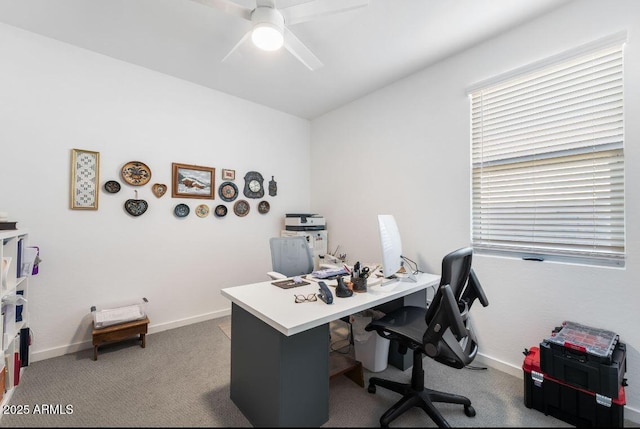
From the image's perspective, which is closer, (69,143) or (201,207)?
(69,143)

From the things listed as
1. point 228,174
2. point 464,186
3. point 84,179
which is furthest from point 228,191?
point 464,186

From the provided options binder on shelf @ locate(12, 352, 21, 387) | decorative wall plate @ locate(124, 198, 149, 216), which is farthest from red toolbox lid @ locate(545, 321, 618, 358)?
decorative wall plate @ locate(124, 198, 149, 216)

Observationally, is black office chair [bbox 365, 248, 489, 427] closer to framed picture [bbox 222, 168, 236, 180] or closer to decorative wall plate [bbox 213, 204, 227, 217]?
decorative wall plate [bbox 213, 204, 227, 217]

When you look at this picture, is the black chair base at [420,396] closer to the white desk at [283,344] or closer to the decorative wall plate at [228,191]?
the white desk at [283,344]

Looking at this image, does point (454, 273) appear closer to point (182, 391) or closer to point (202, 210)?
point (182, 391)

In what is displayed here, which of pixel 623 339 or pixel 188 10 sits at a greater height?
pixel 188 10

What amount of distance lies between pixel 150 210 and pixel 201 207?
0.50m

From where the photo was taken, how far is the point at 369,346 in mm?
2021

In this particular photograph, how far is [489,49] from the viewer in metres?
2.17

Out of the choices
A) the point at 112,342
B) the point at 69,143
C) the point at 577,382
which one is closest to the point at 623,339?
the point at 577,382

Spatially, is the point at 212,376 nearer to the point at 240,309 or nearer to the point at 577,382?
the point at 240,309

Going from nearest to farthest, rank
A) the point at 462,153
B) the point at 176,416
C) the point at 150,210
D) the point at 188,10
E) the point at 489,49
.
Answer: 1. the point at 176,416
2. the point at 188,10
3. the point at 489,49
4. the point at 462,153
5. the point at 150,210

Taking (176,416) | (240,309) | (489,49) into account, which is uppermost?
(489,49)

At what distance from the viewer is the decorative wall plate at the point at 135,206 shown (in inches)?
101
